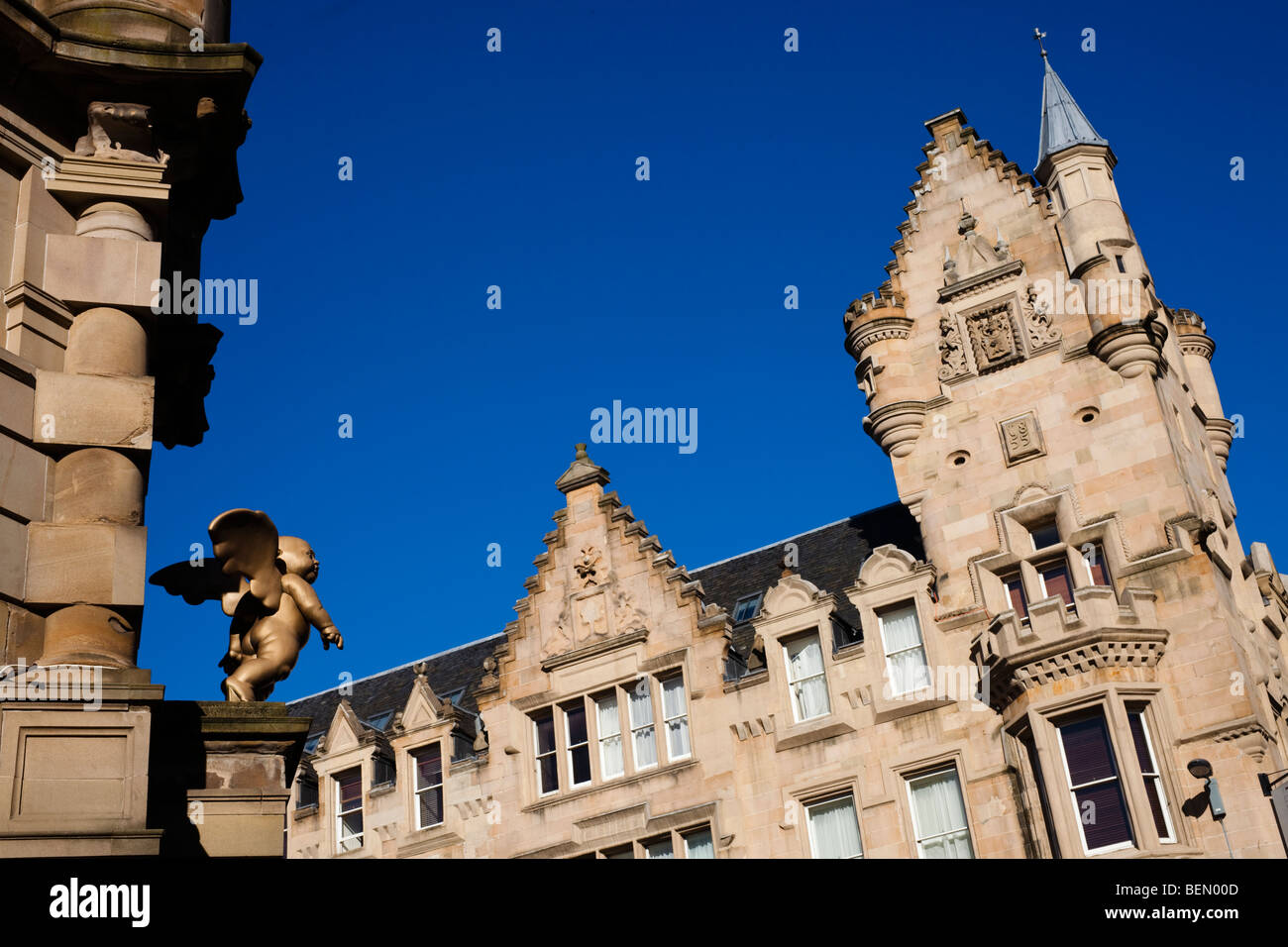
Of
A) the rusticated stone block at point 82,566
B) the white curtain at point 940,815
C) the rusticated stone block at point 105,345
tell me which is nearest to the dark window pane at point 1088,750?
the white curtain at point 940,815

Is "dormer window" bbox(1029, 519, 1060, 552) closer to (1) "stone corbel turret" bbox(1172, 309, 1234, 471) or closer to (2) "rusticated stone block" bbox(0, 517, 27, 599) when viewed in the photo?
(1) "stone corbel turret" bbox(1172, 309, 1234, 471)

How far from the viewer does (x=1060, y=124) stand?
33.8 meters

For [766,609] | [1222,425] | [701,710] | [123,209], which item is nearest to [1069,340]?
[1222,425]

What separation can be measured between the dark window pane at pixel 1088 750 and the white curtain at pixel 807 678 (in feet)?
16.6

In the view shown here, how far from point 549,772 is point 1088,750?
11.5m

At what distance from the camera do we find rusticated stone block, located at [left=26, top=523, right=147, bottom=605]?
11.2 meters

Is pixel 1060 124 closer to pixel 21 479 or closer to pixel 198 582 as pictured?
pixel 198 582

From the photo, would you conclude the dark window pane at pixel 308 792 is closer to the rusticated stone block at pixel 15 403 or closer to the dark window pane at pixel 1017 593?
the dark window pane at pixel 1017 593

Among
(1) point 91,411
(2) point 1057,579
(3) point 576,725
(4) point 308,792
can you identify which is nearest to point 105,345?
(1) point 91,411

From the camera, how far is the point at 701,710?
30.7 metres

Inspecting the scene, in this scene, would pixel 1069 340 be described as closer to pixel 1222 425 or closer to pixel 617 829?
pixel 1222 425

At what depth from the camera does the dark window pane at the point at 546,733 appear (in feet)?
106
